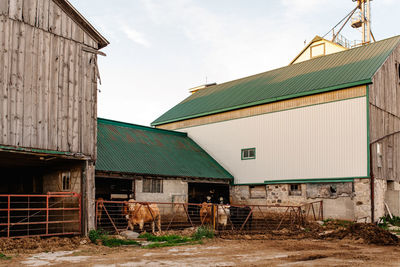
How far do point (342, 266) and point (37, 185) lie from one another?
632 inches

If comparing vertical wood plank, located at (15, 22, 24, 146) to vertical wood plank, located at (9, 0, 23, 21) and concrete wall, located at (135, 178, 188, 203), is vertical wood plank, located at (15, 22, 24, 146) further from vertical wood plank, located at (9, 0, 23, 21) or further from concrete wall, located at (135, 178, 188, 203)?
concrete wall, located at (135, 178, 188, 203)

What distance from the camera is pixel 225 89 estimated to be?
37438 millimetres

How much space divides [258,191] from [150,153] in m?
7.51

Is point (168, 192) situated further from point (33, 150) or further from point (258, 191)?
point (33, 150)

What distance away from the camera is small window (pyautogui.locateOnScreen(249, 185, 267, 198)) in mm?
28656

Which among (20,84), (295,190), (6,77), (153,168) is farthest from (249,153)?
(6,77)

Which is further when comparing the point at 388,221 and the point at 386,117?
the point at 386,117

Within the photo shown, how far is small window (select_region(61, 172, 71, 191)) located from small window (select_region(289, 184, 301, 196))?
1388 centimetres

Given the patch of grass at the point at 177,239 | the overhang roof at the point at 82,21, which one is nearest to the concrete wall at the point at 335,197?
the patch of grass at the point at 177,239

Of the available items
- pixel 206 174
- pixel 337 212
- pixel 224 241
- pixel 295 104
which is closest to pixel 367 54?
pixel 295 104

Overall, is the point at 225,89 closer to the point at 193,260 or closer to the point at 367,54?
the point at 367,54

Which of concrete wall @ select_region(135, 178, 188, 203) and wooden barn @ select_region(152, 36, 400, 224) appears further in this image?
concrete wall @ select_region(135, 178, 188, 203)

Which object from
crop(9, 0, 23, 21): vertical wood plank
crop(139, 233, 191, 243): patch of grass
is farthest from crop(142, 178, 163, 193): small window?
crop(9, 0, 23, 21): vertical wood plank

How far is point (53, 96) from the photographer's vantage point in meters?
16.7
